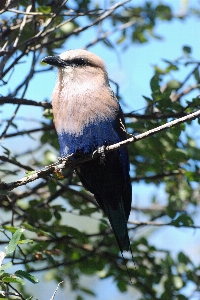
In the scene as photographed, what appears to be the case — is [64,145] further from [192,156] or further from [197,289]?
[197,289]

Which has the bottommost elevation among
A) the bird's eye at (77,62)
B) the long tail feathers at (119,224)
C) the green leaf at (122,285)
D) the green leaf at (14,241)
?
the green leaf at (14,241)

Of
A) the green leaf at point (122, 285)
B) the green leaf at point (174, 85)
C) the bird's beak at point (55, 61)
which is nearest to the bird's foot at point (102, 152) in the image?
the bird's beak at point (55, 61)

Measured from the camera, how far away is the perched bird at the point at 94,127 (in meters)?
4.37

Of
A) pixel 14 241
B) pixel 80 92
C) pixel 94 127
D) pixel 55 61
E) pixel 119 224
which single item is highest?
pixel 55 61

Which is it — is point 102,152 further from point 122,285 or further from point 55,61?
point 122,285

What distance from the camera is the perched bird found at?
437cm

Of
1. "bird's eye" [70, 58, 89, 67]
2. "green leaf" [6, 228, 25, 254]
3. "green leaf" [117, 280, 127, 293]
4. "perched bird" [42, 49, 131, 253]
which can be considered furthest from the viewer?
"green leaf" [117, 280, 127, 293]

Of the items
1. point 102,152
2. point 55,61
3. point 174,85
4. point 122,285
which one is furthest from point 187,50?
point 122,285

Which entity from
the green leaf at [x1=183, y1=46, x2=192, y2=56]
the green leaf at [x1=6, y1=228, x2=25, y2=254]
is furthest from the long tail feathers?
the green leaf at [x1=183, y1=46, x2=192, y2=56]

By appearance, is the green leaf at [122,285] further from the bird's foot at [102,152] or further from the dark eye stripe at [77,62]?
the dark eye stripe at [77,62]

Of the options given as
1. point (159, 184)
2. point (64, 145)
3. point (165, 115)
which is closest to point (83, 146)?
point (64, 145)

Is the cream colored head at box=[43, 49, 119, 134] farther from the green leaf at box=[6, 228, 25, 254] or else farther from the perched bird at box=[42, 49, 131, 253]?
the green leaf at box=[6, 228, 25, 254]

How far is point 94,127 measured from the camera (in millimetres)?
4363

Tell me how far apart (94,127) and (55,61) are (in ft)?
2.61
